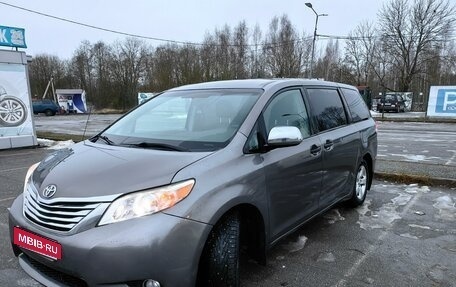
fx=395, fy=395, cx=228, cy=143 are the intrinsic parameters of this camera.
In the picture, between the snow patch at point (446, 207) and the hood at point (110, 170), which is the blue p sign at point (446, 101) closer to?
the snow patch at point (446, 207)

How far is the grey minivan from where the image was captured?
238 centimetres

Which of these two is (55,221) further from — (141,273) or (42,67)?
(42,67)

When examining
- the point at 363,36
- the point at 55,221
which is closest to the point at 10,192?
the point at 55,221

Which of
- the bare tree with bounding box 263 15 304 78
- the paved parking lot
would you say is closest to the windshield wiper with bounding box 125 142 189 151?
the paved parking lot

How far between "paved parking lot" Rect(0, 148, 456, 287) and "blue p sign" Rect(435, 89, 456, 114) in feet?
69.4

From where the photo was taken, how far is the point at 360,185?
18.0 ft

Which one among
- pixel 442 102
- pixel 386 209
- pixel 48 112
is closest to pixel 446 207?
pixel 386 209

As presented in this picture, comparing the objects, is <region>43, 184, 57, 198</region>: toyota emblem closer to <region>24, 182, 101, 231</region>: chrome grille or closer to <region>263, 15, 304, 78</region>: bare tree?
<region>24, 182, 101, 231</region>: chrome grille

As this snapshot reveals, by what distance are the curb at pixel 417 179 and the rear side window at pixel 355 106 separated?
1.78 metres

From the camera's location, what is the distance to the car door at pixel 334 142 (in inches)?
166

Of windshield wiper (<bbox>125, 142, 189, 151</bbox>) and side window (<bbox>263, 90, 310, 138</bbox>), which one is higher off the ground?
side window (<bbox>263, 90, 310, 138</bbox>)

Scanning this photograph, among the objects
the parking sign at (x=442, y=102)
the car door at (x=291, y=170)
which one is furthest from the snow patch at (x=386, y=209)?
the parking sign at (x=442, y=102)

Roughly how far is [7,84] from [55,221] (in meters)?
10.9

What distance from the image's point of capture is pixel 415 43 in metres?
47.5
